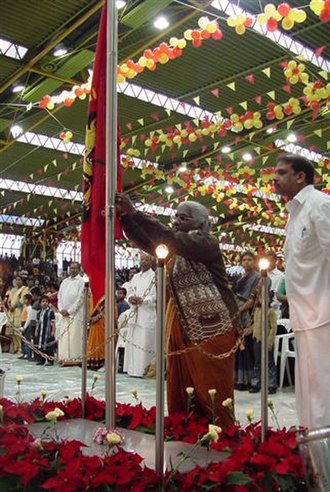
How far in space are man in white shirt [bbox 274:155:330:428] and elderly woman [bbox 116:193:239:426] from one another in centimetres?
37

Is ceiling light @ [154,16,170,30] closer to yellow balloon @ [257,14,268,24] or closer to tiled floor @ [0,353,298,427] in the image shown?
yellow balloon @ [257,14,268,24]

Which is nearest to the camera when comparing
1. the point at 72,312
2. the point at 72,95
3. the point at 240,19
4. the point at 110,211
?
the point at 110,211

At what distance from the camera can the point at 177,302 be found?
2863 mm

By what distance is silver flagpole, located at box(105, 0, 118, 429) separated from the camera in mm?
2396

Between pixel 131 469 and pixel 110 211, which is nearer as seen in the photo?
pixel 131 469

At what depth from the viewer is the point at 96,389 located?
19.4 ft

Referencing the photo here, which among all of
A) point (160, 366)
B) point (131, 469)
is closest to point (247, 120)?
point (160, 366)

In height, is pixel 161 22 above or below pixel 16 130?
above

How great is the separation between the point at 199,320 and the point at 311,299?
588 mm

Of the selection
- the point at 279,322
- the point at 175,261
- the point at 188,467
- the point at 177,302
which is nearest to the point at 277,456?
the point at 188,467

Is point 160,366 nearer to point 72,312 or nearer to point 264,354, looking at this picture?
point 264,354

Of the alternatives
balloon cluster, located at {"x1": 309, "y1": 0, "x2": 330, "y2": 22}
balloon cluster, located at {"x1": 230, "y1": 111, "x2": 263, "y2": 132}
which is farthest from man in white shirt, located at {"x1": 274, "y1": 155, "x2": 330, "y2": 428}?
balloon cluster, located at {"x1": 230, "y1": 111, "x2": 263, "y2": 132}

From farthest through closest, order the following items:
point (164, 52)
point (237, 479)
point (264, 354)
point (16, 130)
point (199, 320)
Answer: point (16, 130) < point (164, 52) < point (199, 320) < point (264, 354) < point (237, 479)

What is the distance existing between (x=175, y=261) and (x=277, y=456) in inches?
45.0
